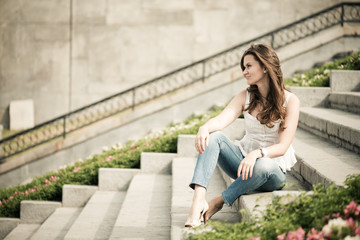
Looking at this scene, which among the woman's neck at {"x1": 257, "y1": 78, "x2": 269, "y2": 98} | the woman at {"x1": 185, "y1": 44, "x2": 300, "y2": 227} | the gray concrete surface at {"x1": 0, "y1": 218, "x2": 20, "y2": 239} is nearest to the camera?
the woman at {"x1": 185, "y1": 44, "x2": 300, "y2": 227}

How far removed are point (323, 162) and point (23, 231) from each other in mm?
4371

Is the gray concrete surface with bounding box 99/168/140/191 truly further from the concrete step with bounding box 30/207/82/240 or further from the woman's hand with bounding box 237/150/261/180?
the woman's hand with bounding box 237/150/261/180

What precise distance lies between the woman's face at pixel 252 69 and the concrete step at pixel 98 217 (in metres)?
2.39

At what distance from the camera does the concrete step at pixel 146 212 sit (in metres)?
3.78

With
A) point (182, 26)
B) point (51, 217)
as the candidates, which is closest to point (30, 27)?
point (182, 26)

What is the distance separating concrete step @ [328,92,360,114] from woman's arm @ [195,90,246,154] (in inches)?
98.9

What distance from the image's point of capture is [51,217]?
18.3 ft

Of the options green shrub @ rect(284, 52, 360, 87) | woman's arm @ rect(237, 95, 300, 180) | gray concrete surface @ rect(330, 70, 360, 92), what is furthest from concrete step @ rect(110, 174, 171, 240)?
green shrub @ rect(284, 52, 360, 87)

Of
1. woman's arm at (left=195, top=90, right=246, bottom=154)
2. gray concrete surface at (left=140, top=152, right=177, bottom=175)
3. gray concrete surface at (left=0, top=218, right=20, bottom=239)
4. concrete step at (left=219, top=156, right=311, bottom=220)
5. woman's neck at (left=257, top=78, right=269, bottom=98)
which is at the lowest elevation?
gray concrete surface at (left=0, top=218, right=20, bottom=239)

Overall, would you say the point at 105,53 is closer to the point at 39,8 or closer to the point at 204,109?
the point at 39,8

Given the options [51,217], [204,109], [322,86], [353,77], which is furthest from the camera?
[204,109]

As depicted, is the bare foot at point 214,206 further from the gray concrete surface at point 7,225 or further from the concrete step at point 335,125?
the gray concrete surface at point 7,225

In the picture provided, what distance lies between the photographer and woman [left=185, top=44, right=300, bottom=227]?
3150 millimetres

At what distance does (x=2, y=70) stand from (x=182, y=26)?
5.80 m
